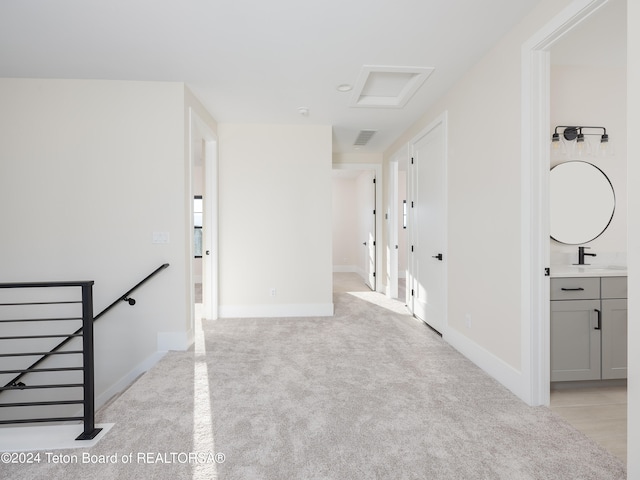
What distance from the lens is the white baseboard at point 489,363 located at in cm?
242

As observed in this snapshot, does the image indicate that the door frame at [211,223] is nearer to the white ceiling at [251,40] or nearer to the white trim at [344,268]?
the white ceiling at [251,40]

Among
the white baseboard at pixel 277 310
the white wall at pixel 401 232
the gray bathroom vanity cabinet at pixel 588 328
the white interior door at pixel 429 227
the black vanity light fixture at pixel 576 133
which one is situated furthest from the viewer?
the white wall at pixel 401 232

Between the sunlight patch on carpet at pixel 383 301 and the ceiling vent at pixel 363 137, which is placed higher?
the ceiling vent at pixel 363 137

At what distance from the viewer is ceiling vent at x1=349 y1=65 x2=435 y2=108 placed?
3.07 meters

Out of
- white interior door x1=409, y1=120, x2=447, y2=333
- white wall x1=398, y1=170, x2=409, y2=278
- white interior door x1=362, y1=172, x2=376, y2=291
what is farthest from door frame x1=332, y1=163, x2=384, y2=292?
white wall x1=398, y1=170, x2=409, y2=278

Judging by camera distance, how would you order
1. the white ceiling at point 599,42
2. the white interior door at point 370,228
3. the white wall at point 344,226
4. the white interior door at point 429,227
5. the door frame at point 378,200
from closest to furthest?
the white ceiling at point 599,42, the white interior door at point 429,227, the door frame at point 378,200, the white interior door at point 370,228, the white wall at point 344,226

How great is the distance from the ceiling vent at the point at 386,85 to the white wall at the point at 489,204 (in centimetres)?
41

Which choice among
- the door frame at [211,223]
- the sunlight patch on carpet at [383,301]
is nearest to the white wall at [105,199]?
the door frame at [211,223]

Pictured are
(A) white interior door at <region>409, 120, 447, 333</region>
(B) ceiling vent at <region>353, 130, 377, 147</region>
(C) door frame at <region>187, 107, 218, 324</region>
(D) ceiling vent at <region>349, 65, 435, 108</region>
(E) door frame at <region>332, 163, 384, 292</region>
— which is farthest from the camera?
(E) door frame at <region>332, 163, 384, 292</region>

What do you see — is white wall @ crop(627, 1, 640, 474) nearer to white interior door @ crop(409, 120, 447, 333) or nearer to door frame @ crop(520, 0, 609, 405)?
door frame @ crop(520, 0, 609, 405)

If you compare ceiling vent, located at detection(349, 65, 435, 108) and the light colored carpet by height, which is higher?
ceiling vent, located at detection(349, 65, 435, 108)

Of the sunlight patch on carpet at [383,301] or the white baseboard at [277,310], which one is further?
the sunlight patch on carpet at [383,301]

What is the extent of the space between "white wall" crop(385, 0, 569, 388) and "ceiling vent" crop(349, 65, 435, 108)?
1.36 ft

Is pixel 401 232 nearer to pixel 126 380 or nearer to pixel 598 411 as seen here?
pixel 598 411
